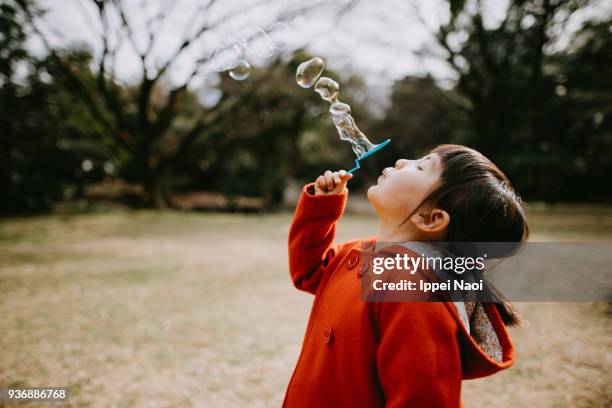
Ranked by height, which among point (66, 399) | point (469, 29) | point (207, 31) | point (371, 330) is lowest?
point (66, 399)

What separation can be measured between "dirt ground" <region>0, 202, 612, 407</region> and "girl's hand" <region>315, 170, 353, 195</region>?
1810mm

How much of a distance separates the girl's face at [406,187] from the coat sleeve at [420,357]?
34 centimetres

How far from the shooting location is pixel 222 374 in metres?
2.93

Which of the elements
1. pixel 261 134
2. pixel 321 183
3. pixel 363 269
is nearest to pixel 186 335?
pixel 321 183

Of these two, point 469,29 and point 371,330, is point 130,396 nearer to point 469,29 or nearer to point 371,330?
point 371,330

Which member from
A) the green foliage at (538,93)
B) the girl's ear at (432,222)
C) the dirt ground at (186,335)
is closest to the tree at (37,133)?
the dirt ground at (186,335)

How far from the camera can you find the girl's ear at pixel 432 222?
3.92 ft

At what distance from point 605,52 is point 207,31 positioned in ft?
38.5

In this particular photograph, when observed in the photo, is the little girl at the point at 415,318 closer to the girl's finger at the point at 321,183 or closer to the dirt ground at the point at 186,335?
the girl's finger at the point at 321,183

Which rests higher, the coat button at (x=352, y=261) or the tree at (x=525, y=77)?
the tree at (x=525, y=77)

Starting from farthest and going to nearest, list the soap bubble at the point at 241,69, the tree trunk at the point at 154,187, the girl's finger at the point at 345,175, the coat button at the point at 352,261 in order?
the tree trunk at the point at 154,187
the soap bubble at the point at 241,69
the girl's finger at the point at 345,175
the coat button at the point at 352,261

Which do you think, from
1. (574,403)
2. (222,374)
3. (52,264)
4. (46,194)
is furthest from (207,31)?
(574,403)

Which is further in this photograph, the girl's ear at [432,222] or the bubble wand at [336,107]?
the bubble wand at [336,107]

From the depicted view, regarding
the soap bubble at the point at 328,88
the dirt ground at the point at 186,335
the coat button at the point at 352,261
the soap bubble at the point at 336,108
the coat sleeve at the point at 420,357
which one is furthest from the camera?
the dirt ground at the point at 186,335
